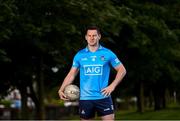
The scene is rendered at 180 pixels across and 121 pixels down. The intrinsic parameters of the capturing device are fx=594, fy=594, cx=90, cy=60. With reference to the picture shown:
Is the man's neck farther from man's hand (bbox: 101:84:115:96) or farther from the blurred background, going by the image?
the blurred background

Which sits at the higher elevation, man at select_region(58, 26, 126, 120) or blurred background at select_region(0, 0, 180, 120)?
blurred background at select_region(0, 0, 180, 120)

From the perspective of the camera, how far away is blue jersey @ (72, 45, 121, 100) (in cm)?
884

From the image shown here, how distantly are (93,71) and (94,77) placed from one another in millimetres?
93

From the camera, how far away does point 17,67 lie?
2688 cm

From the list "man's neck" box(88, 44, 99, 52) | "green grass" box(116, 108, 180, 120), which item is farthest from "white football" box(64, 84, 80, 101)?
"green grass" box(116, 108, 180, 120)

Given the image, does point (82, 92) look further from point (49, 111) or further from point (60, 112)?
point (60, 112)

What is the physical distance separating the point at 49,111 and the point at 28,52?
85.4 feet

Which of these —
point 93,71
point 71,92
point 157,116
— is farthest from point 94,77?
point 157,116

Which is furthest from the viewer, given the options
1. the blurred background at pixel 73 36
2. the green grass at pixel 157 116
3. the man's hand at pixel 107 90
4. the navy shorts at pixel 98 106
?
the green grass at pixel 157 116

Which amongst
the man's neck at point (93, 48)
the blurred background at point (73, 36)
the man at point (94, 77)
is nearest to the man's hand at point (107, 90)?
the man at point (94, 77)

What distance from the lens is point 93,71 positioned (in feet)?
29.0

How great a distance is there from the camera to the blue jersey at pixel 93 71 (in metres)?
8.84

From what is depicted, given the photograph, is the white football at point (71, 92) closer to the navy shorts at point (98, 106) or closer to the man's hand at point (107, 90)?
the navy shorts at point (98, 106)

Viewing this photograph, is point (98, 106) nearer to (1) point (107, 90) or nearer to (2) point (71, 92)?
(1) point (107, 90)
